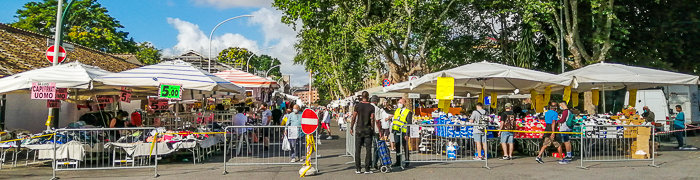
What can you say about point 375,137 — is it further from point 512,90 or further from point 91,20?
point 91,20

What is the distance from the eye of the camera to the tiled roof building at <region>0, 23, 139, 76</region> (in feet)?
55.2

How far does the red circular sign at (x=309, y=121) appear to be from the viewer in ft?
31.1

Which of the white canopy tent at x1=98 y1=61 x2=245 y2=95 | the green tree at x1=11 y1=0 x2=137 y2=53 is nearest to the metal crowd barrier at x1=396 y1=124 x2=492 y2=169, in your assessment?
the white canopy tent at x1=98 y1=61 x2=245 y2=95

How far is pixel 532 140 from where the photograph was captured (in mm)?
12938

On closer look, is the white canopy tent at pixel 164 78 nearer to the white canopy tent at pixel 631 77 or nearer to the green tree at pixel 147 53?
the white canopy tent at pixel 631 77

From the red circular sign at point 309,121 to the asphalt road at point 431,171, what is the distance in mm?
897

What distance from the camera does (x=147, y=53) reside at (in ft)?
201

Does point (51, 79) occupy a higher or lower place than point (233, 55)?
lower

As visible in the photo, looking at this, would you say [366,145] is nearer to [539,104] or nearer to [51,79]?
[51,79]

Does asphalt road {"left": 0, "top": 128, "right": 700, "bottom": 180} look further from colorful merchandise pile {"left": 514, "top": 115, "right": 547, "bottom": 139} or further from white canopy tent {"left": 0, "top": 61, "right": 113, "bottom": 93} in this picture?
white canopy tent {"left": 0, "top": 61, "right": 113, "bottom": 93}

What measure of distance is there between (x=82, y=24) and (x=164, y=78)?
41.1m

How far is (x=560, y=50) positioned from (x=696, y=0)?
6460 millimetres

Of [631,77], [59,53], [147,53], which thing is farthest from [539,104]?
[147,53]

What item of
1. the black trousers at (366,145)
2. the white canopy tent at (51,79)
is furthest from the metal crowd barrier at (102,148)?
the black trousers at (366,145)
